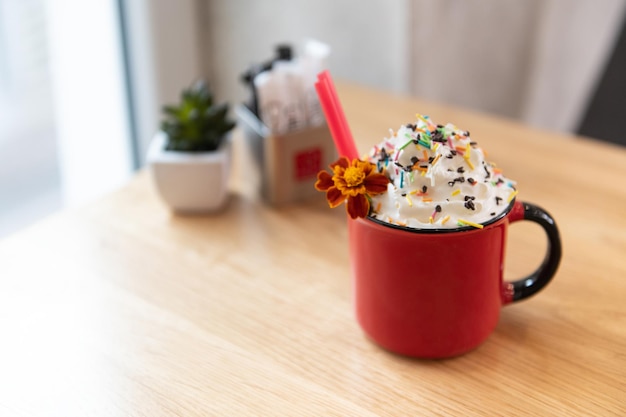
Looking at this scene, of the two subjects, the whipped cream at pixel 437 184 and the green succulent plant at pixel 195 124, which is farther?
the green succulent plant at pixel 195 124

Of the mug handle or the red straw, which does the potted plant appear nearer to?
the red straw

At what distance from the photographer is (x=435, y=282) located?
1.90 ft

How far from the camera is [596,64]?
56.1 inches

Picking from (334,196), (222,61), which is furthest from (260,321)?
(222,61)

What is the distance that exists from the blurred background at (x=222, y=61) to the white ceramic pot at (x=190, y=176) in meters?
0.42

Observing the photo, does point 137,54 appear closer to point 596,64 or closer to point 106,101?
point 106,101

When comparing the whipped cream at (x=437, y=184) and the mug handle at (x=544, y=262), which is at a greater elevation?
the whipped cream at (x=437, y=184)

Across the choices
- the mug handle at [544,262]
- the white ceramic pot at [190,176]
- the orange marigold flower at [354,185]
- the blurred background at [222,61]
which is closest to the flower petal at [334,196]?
the orange marigold flower at [354,185]

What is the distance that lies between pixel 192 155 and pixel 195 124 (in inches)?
1.4

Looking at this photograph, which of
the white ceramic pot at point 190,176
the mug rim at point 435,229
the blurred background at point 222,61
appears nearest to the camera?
the mug rim at point 435,229

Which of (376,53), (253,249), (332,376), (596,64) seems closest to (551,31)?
(596,64)

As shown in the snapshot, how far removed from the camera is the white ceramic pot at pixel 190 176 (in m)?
0.80

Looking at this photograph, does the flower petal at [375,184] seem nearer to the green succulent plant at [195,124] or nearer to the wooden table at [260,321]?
the wooden table at [260,321]

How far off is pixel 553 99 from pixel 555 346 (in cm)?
93
